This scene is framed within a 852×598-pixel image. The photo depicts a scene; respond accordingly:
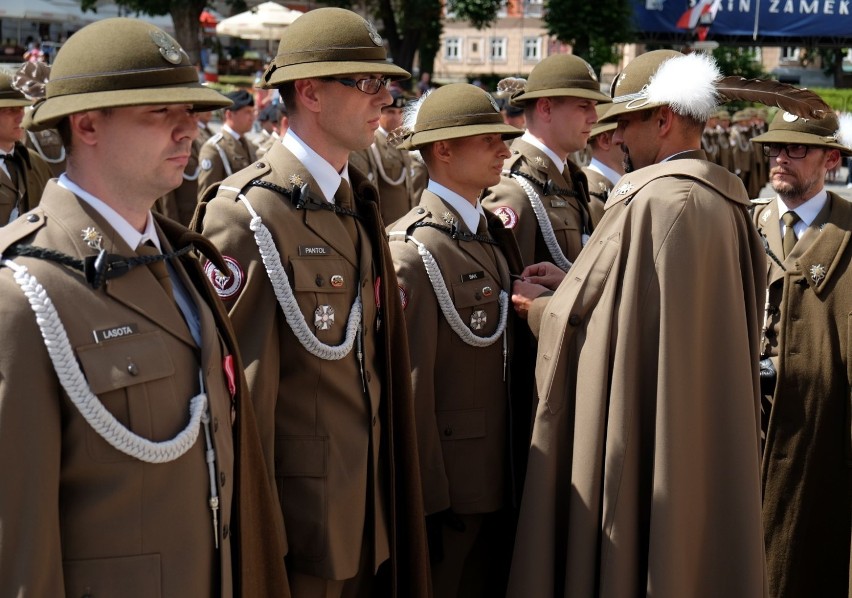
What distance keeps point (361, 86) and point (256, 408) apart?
113 cm

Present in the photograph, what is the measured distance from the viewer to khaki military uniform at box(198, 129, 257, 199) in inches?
406

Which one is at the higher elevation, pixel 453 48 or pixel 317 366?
pixel 317 366

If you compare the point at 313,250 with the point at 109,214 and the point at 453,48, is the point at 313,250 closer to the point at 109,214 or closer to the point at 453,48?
the point at 109,214

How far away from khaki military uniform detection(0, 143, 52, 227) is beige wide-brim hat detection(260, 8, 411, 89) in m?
3.19

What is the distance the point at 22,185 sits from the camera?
6262mm

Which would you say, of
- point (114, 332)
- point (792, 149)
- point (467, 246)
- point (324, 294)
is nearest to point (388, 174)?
point (792, 149)

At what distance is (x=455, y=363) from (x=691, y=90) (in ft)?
4.45

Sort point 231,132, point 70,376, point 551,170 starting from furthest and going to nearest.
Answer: point 231,132
point 551,170
point 70,376

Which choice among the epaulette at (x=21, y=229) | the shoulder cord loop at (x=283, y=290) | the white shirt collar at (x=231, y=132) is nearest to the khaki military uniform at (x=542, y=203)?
the shoulder cord loop at (x=283, y=290)

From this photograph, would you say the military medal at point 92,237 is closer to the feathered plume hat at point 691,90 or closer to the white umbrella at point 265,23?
the feathered plume hat at point 691,90

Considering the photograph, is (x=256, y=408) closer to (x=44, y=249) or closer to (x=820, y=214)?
(x=44, y=249)

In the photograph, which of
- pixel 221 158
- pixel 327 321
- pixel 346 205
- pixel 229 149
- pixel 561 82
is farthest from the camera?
pixel 229 149

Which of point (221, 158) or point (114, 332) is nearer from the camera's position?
point (114, 332)

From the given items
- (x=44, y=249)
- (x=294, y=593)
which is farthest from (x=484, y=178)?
(x=44, y=249)
